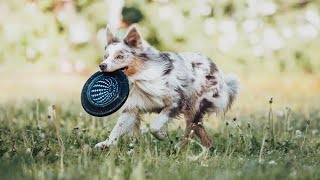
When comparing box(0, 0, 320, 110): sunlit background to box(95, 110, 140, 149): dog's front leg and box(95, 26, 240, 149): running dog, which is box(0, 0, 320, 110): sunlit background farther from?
box(95, 110, 140, 149): dog's front leg

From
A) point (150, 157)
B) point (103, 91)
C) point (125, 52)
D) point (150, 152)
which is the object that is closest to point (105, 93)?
point (103, 91)

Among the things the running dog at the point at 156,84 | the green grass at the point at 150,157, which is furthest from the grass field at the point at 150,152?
the running dog at the point at 156,84

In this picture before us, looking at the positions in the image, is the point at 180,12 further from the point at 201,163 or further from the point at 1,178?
the point at 1,178

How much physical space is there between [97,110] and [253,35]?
9106mm

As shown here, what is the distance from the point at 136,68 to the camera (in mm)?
5129

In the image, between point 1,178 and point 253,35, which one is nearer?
point 1,178

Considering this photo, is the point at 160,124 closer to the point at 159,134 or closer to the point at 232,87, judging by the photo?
the point at 159,134

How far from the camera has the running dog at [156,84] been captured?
16.5 ft

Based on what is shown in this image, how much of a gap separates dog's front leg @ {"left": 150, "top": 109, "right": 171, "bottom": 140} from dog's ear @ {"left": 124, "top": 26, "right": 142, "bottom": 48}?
52cm

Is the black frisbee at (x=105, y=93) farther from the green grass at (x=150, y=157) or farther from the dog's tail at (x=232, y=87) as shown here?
the dog's tail at (x=232, y=87)

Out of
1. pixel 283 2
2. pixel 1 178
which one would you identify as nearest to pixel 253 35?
pixel 283 2

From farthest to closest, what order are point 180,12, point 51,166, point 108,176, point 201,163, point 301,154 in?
point 180,12
point 301,154
point 201,163
point 51,166
point 108,176

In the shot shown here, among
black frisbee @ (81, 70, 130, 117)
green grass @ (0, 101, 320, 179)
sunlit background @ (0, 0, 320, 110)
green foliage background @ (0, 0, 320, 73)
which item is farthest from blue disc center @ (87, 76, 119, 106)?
green foliage background @ (0, 0, 320, 73)

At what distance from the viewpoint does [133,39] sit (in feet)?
16.7
